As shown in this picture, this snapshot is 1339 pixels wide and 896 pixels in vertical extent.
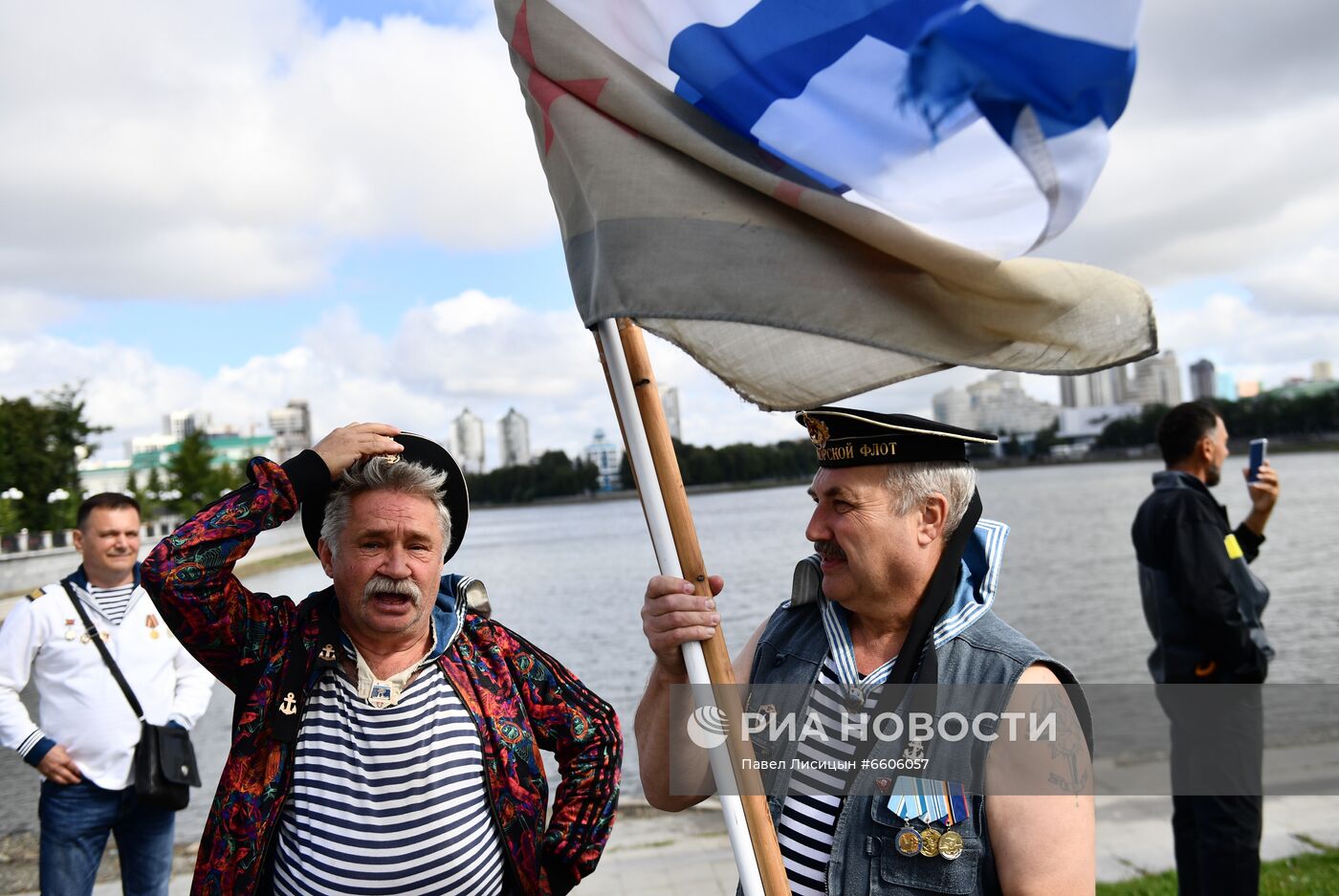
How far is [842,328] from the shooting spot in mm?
2104

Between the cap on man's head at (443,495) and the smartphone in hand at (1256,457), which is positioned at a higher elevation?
the cap on man's head at (443,495)

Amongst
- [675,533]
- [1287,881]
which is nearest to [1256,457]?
[1287,881]

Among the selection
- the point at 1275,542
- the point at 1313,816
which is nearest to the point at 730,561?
the point at 1275,542

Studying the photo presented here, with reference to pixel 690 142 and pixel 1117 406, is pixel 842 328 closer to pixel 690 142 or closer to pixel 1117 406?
pixel 690 142

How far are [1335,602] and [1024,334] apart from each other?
87.9 ft

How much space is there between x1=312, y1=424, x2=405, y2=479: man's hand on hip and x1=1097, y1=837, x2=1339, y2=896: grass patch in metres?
4.41

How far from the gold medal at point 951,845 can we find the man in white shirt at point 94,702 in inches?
144

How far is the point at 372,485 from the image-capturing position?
9.62 ft

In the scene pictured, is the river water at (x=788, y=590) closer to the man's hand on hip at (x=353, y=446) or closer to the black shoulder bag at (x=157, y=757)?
the black shoulder bag at (x=157, y=757)

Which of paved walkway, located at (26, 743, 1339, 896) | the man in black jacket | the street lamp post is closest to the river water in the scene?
paved walkway, located at (26, 743, 1339, 896)

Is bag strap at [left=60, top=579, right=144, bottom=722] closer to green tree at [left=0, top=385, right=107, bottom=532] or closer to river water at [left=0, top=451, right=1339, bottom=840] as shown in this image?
river water at [left=0, top=451, right=1339, bottom=840]

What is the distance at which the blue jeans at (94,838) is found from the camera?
458 cm

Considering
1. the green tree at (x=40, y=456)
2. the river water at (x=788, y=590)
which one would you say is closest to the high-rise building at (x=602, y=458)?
the river water at (x=788, y=590)

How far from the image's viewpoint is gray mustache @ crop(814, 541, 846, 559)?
8.39 ft
